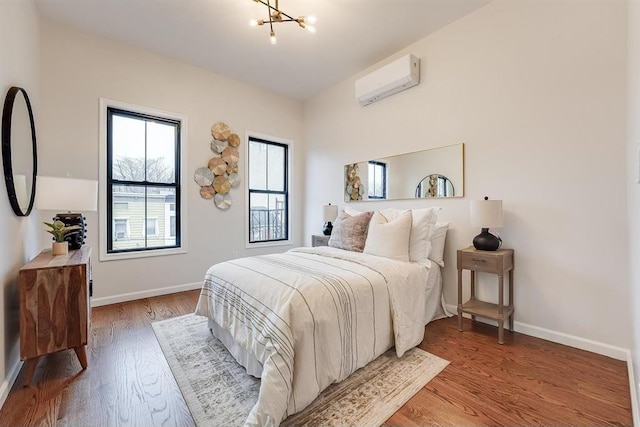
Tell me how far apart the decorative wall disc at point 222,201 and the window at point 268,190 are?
Result: 1.33ft

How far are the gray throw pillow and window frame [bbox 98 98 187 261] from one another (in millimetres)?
2056

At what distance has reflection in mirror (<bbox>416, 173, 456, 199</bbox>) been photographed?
2.82 metres

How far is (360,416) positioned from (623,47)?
9.64 feet

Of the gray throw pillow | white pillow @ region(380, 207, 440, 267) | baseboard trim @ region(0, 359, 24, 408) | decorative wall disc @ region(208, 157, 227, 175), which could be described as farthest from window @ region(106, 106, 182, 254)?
white pillow @ region(380, 207, 440, 267)

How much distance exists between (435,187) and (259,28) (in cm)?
248

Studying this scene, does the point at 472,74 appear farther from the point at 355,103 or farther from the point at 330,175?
the point at 330,175

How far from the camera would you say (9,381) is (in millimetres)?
1600

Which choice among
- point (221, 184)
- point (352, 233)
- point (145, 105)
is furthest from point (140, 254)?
point (352, 233)

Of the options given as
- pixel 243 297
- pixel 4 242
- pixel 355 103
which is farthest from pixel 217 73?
pixel 243 297

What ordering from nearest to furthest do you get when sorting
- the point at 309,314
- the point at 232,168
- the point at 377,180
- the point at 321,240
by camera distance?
the point at 309,314 → the point at 377,180 → the point at 321,240 → the point at 232,168

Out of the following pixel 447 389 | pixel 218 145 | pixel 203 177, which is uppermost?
pixel 218 145

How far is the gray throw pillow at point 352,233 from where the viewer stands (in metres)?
2.74

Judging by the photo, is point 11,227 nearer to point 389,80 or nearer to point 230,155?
point 230,155

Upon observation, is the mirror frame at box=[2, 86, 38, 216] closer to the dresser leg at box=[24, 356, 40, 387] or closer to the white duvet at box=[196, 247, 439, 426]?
the dresser leg at box=[24, 356, 40, 387]
